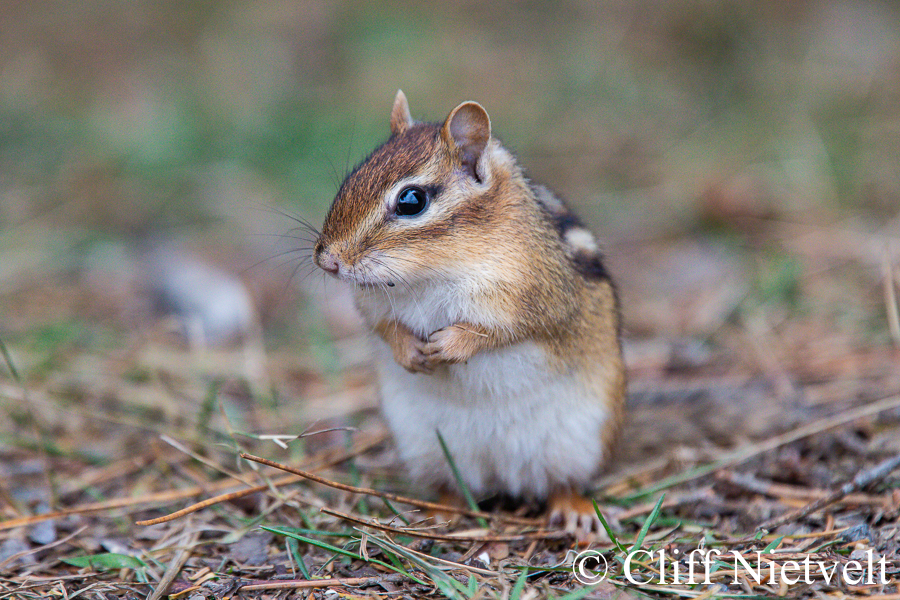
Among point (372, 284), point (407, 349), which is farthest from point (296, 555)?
point (372, 284)

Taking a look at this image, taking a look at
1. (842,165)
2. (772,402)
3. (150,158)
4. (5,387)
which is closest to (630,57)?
(842,165)

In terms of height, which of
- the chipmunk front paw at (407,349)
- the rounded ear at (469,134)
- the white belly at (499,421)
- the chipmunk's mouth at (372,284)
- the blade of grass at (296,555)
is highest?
the rounded ear at (469,134)

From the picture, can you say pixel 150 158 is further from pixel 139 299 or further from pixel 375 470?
pixel 375 470

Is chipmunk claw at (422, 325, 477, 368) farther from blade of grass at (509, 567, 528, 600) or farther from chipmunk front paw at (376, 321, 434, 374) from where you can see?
blade of grass at (509, 567, 528, 600)

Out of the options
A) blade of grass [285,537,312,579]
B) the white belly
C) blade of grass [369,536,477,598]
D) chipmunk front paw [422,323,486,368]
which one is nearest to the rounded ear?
chipmunk front paw [422,323,486,368]

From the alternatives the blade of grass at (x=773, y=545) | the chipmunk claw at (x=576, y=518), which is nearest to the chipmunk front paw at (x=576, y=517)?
the chipmunk claw at (x=576, y=518)

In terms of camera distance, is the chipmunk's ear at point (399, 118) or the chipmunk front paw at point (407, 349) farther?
the chipmunk's ear at point (399, 118)

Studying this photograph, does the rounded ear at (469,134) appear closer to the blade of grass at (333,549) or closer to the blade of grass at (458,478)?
the blade of grass at (458,478)
